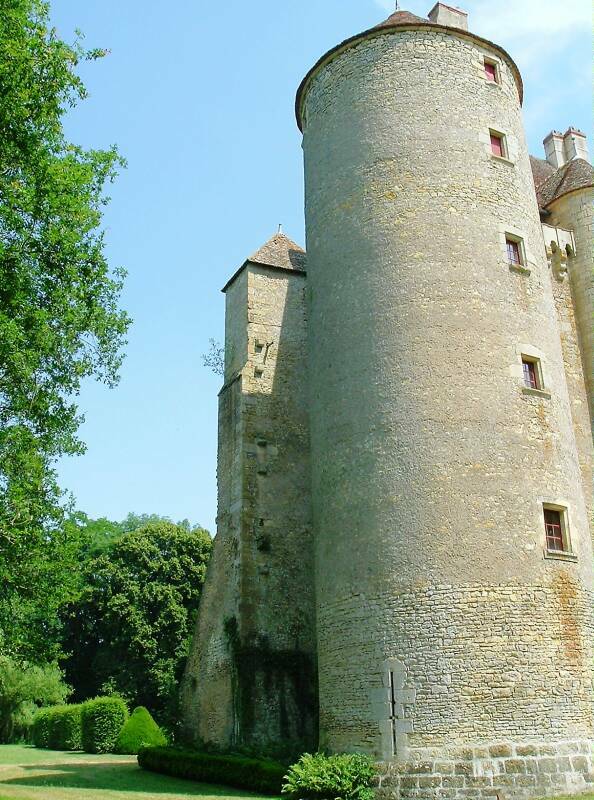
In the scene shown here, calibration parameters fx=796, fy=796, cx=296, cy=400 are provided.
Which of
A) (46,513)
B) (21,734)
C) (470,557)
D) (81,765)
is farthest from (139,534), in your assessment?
(470,557)

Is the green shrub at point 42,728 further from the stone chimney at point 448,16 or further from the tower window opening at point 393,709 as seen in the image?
the stone chimney at point 448,16

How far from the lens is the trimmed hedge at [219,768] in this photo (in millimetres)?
15070

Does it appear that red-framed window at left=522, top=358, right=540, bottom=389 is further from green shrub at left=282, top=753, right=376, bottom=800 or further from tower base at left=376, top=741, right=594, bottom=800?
green shrub at left=282, top=753, right=376, bottom=800

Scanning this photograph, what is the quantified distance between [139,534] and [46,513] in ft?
81.0

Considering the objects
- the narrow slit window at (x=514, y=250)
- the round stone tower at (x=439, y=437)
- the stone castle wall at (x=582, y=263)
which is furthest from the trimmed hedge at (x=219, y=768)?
the narrow slit window at (x=514, y=250)

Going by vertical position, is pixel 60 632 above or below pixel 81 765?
above

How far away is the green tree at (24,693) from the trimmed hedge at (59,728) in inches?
67.2

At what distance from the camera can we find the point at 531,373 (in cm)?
1655

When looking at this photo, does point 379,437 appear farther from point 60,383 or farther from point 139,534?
point 139,534

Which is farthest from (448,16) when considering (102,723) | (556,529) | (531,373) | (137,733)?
(102,723)

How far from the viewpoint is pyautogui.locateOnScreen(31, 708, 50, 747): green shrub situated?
32.9 meters

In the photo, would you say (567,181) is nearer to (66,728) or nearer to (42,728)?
(66,728)

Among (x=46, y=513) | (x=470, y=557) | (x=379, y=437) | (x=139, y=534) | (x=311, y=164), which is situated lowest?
(x=470, y=557)

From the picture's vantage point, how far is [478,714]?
43.6ft
